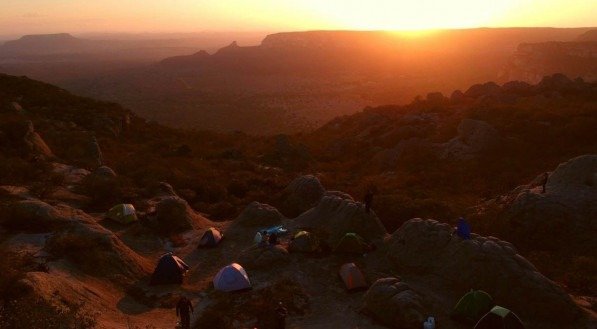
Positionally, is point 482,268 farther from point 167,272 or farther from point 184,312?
point 167,272

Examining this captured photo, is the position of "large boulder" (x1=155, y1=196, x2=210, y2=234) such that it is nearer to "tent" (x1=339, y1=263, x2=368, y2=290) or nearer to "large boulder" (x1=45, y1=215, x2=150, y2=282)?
"large boulder" (x1=45, y1=215, x2=150, y2=282)

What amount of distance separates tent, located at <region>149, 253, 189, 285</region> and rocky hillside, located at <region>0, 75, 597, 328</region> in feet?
1.05

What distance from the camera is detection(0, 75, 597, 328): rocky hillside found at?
1462cm

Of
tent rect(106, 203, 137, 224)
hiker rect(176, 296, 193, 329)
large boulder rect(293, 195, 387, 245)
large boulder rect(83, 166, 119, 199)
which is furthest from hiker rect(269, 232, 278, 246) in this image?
large boulder rect(83, 166, 119, 199)

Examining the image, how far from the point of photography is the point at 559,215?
2053 centimetres

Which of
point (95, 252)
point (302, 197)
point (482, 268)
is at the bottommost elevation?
point (302, 197)

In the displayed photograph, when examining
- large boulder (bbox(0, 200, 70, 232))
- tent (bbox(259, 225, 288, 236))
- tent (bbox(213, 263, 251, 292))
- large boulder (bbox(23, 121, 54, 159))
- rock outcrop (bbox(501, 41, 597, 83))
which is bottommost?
tent (bbox(259, 225, 288, 236))

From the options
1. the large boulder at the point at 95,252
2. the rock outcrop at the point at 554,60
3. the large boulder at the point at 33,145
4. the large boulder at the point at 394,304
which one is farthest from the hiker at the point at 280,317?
the rock outcrop at the point at 554,60

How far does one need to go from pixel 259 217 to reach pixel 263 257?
199 inches

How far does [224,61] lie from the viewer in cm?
16400

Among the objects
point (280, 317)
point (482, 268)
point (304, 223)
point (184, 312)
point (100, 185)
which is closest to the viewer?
point (184, 312)

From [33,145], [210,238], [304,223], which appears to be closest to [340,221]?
[304,223]

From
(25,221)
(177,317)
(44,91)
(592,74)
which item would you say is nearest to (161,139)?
(44,91)

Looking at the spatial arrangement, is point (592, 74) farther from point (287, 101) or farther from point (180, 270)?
point (180, 270)
